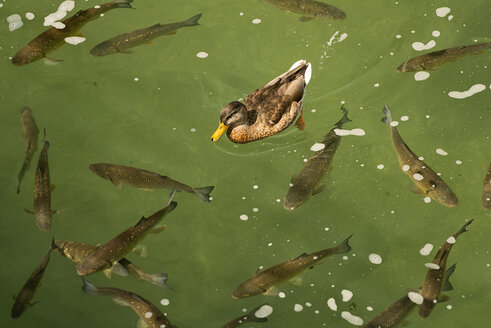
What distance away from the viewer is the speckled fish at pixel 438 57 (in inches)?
148

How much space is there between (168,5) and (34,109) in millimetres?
1092

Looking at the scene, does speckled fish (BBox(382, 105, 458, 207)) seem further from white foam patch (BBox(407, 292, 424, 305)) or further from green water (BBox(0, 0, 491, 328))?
white foam patch (BBox(407, 292, 424, 305))

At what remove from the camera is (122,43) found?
3885 mm

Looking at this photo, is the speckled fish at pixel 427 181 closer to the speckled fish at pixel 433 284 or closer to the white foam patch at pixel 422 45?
the speckled fish at pixel 433 284

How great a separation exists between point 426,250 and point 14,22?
113 inches

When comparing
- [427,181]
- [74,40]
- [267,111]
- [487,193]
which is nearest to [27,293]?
[267,111]

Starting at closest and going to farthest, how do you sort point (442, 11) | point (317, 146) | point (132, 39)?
point (317, 146), point (132, 39), point (442, 11)

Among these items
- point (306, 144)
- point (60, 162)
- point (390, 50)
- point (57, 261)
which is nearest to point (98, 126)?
point (60, 162)

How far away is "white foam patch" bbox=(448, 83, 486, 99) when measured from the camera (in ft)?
12.8

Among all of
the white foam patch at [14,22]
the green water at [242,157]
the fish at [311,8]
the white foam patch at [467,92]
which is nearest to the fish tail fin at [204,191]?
the green water at [242,157]

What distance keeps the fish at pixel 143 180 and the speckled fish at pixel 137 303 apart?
1.86ft

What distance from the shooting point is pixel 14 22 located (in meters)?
4.19

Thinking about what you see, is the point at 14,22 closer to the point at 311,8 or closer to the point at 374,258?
the point at 311,8

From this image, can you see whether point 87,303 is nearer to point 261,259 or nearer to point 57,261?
point 57,261
